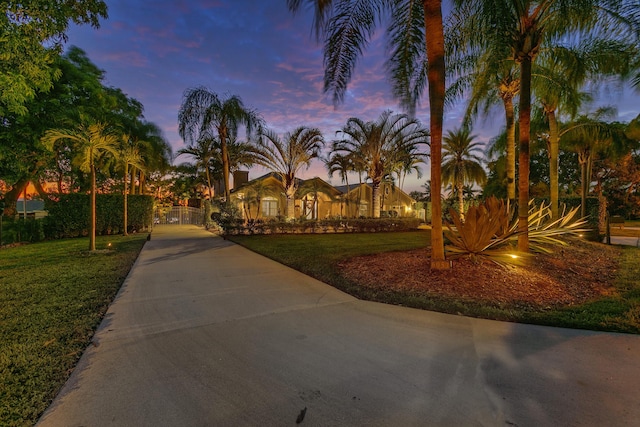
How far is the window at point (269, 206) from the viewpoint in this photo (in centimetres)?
2825

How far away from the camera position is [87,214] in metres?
16.7

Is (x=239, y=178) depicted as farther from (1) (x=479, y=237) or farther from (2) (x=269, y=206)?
(1) (x=479, y=237)

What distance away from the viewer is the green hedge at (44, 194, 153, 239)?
51.2 ft

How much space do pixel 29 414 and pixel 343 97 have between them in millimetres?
7674

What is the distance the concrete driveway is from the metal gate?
28.0 m

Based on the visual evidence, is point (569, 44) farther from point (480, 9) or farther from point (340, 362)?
point (340, 362)

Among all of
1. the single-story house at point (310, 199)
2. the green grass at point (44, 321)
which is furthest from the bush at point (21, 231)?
the single-story house at point (310, 199)

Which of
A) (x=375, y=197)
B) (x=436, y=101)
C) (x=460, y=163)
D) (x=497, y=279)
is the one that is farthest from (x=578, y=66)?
(x=460, y=163)

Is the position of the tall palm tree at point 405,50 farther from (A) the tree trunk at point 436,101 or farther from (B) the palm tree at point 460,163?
(B) the palm tree at point 460,163

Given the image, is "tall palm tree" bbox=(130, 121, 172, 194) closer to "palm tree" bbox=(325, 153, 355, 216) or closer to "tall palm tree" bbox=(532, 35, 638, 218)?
"palm tree" bbox=(325, 153, 355, 216)

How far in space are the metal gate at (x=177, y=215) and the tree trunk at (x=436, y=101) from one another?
2796cm

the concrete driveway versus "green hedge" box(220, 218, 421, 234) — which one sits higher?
"green hedge" box(220, 218, 421, 234)

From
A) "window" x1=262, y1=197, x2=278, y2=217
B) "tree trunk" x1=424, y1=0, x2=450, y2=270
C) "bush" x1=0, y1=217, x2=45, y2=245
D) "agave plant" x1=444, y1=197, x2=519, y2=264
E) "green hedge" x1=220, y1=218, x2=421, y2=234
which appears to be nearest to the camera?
"tree trunk" x1=424, y1=0, x2=450, y2=270

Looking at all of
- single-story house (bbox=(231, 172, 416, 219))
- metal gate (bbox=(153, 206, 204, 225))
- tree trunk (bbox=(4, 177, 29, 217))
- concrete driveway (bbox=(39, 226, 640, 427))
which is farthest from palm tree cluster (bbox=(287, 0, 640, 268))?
metal gate (bbox=(153, 206, 204, 225))
